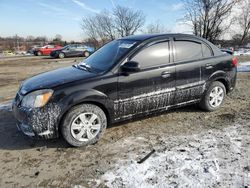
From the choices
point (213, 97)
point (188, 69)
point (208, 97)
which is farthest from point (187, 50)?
point (213, 97)

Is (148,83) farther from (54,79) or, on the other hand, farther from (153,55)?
(54,79)

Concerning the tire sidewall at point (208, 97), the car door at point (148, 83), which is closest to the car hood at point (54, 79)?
the car door at point (148, 83)

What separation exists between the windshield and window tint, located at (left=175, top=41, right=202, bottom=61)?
88cm

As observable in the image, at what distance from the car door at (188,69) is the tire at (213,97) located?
0.20 m

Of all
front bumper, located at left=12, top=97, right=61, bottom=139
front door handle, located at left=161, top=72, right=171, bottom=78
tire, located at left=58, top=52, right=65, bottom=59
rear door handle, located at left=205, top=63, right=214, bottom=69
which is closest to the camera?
front bumper, located at left=12, top=97, right=61, bottom=139

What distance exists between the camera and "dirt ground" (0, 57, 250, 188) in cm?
297

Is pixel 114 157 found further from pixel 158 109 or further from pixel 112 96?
pixel 158 109

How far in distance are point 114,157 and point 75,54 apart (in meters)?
22.8

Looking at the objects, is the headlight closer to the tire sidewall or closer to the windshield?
the windshield

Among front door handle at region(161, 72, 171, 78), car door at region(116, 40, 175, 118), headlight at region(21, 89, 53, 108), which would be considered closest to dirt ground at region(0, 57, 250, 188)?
car door at region(116, 40, 175, 118)

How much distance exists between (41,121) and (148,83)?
1.82m

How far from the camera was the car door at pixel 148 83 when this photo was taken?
411 centimetres


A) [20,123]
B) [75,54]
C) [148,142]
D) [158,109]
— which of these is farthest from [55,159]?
[75,54]

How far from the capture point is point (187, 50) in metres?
4.80
